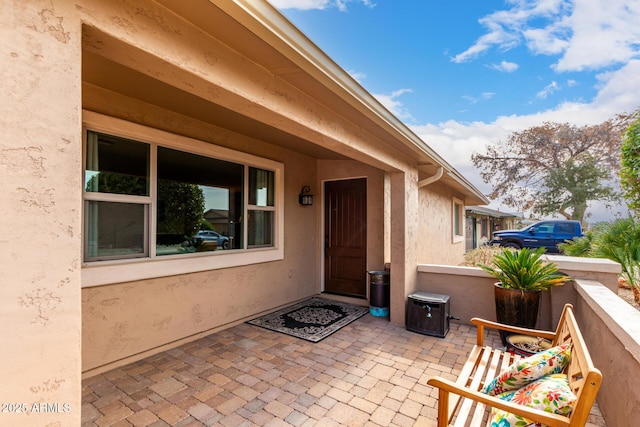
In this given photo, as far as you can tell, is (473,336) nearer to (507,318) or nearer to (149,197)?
(507,318)

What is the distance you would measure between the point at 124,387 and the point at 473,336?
407 cm

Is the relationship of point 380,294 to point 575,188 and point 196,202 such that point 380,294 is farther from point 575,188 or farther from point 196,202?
point 575,188

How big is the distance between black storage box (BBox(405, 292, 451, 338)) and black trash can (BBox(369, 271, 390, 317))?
1.81 ft

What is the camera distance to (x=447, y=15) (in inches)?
278

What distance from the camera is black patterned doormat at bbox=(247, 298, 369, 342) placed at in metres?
4.05

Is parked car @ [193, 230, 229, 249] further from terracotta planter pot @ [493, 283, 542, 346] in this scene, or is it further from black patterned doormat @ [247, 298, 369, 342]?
terracotta planter pot @ [493, 283, 542, 346]

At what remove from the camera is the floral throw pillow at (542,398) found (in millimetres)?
1366

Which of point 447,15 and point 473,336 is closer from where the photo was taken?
point 473,336

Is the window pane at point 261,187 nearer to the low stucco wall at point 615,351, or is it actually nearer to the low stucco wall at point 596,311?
the low stucco wall at point 596,311

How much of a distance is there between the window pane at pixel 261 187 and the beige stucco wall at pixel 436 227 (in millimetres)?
3747

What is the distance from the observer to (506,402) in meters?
1.43

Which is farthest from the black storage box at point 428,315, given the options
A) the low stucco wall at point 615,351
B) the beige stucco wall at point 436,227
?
the beige stucco wall at point 436,227

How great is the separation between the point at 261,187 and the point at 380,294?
2.60m

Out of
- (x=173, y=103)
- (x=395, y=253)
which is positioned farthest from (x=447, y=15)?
(x=173, y=103)
